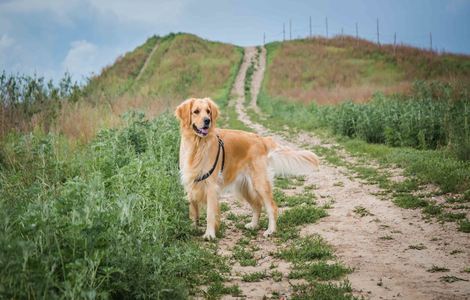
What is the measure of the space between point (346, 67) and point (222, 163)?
105 ft

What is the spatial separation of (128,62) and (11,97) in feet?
128

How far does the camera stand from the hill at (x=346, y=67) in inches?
1151

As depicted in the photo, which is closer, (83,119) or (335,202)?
(335,202)

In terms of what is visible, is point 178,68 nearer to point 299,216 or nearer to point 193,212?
point 299,216

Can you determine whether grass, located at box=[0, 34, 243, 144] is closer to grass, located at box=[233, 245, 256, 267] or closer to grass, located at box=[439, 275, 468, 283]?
grass, located at box=[233, 245, 256, 267]

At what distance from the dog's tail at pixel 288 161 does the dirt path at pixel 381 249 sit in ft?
2.62

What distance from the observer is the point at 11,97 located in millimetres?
8281

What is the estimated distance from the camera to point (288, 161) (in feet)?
20.4

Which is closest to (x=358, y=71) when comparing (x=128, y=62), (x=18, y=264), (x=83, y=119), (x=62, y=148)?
(x=128, y=62)

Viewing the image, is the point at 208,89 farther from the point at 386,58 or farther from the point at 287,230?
the point at 287,230

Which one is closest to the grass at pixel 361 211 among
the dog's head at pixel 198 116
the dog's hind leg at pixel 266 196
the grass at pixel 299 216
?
the grass at pixel 299 216

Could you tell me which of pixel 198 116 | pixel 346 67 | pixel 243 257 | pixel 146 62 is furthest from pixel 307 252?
pixel 146 62

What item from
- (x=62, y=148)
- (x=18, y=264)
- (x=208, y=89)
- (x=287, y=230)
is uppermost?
(x=208, y=89)

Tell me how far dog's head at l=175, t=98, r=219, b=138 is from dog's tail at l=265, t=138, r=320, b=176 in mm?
1016
